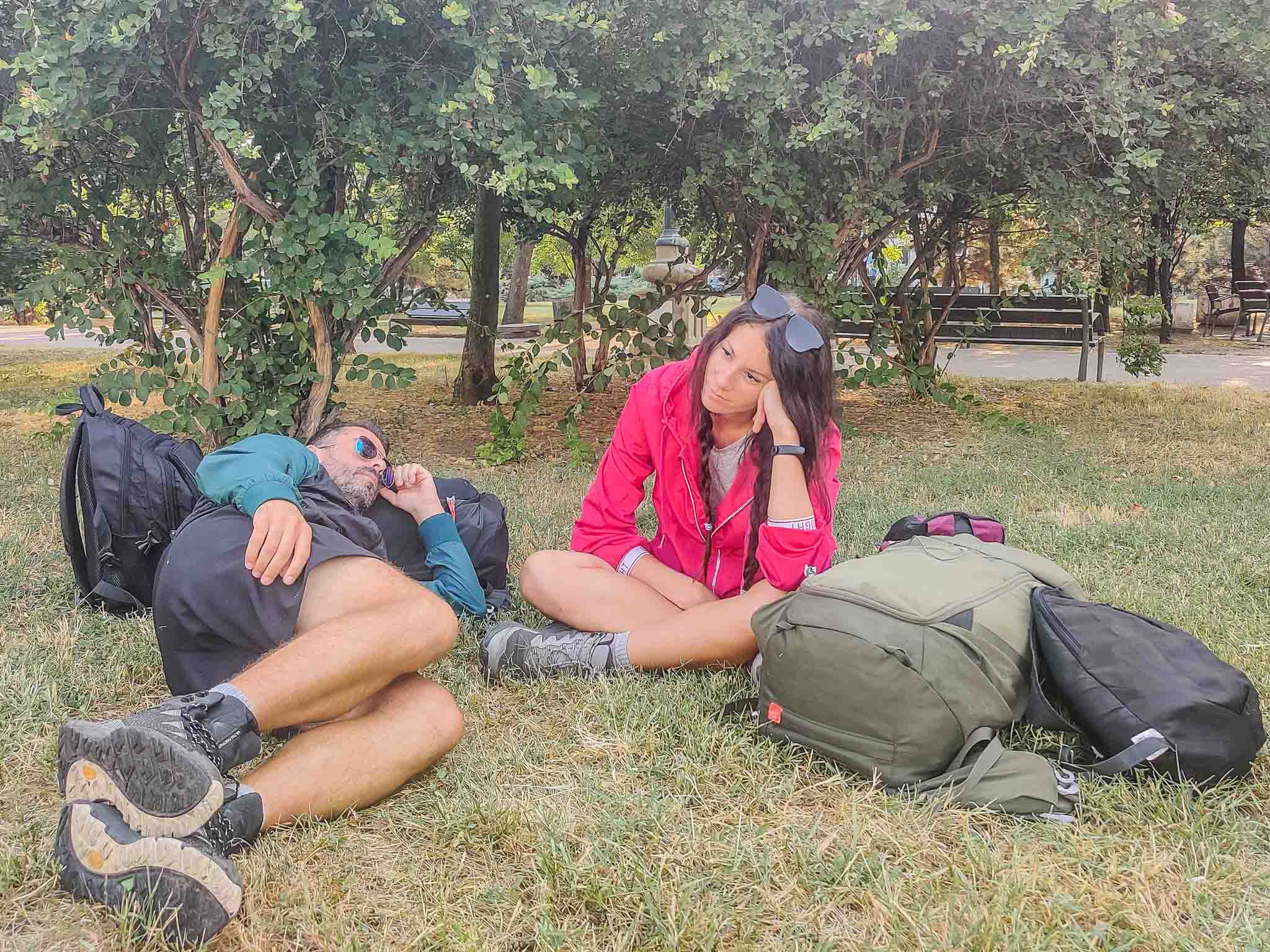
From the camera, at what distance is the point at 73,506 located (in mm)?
3008

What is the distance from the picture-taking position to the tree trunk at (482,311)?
885 cm

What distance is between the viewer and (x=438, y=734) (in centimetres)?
234

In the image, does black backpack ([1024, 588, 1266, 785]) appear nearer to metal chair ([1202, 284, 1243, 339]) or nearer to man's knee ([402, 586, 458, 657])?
man's knee ([402, 586, 458, 657])

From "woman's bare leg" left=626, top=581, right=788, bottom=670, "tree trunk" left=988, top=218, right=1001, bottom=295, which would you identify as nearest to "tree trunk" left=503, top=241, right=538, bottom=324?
"tree trunk" left=988, top=218, right=1001, bottom=295

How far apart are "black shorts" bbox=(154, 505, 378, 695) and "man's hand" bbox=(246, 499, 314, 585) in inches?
1.4

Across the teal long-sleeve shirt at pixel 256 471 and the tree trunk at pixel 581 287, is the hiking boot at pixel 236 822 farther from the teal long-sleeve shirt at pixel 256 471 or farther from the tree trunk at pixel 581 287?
the tree trunk at pixel 581 287

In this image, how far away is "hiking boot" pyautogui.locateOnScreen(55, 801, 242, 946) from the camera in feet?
5.54

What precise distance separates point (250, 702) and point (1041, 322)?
440 inches

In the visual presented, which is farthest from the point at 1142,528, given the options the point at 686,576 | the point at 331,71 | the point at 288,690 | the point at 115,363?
the point at 115,363

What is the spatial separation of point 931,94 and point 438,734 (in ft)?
16.2

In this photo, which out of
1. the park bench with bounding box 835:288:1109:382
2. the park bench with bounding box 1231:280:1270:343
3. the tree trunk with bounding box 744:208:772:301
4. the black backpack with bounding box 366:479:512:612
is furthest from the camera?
the park bench with bounding box 1231:280:1270:343

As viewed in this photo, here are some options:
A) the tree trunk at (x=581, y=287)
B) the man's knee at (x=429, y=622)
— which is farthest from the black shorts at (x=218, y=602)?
the tree trunk at (x=581, y=287)

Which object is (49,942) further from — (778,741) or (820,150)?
(820,150)

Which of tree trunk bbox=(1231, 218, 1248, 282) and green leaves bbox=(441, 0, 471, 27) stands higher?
tree trunk bbox=(1231, 218, 1248, 282)
